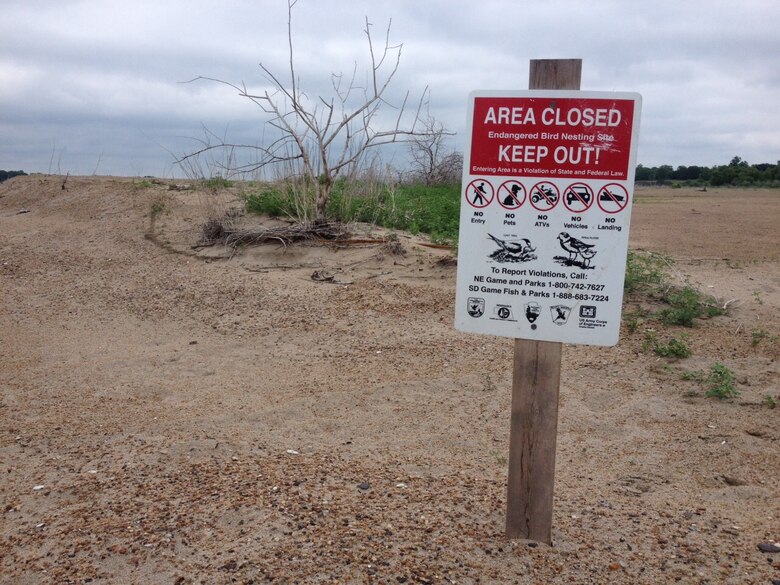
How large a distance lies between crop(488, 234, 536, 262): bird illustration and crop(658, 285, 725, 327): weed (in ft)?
13.5

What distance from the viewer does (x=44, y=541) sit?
3.13 m

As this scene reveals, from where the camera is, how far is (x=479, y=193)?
2893 mm

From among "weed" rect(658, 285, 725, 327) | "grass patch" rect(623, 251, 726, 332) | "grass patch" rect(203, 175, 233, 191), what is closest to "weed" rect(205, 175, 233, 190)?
"grass patch" rect(203, 175, 233, 191)

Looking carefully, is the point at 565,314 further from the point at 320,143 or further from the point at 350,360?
the point at 320,143

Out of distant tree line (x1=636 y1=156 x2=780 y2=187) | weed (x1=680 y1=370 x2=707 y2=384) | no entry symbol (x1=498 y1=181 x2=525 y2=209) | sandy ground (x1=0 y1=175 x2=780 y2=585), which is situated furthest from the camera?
distant tree line (x1=636 y1=156 x2=780 y2=187)

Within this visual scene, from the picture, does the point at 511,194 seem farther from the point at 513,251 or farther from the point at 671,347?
the point at 671,347

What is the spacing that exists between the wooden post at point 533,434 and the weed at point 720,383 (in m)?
2.64

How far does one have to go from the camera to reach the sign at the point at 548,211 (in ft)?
9.04

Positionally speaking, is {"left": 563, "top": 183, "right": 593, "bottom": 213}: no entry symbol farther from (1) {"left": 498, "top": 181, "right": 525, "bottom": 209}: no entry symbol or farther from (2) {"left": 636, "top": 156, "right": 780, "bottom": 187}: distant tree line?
(2) {"left": 636, "top": 156, "right": 780, "bottom": 187}: distant tree line

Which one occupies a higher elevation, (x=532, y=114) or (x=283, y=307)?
(x=532, y=114)

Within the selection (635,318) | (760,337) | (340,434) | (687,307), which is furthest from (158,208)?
(760,337)

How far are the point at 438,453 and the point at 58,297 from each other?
5920 millimetres

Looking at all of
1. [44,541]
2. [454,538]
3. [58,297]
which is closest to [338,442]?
[454,538]

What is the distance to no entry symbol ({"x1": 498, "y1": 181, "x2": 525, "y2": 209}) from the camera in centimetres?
285
